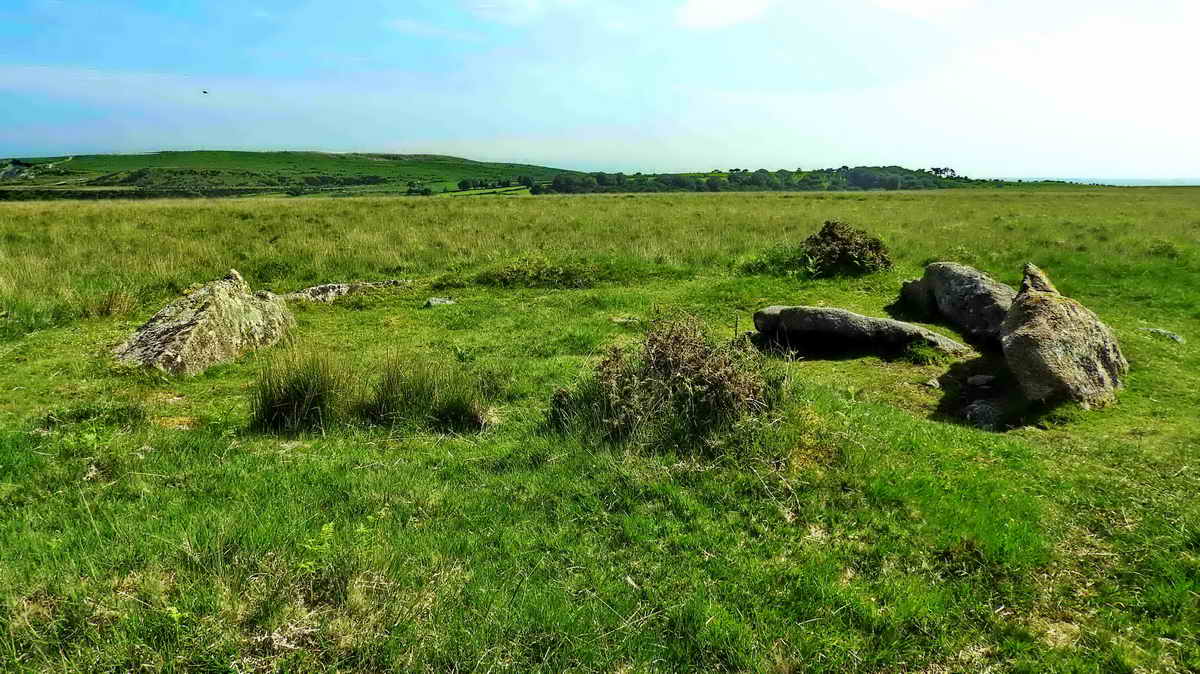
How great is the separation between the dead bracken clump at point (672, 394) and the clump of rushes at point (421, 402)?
1.05 metres

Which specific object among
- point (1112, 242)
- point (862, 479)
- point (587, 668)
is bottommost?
point (587, 668)

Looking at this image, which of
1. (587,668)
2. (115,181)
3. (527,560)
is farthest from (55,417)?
(115,181)

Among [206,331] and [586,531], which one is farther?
[206,331]

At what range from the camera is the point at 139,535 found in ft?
13.4

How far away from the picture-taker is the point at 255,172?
119 meters

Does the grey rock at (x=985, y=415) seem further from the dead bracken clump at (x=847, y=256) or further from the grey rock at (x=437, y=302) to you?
the grey rock at (x=437, y=302)

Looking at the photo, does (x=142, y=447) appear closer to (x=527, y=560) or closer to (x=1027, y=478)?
(x=527, y=560)

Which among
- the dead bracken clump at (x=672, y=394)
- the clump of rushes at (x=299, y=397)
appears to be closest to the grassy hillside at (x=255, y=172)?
the clump of rushes at (x=299, y=397)

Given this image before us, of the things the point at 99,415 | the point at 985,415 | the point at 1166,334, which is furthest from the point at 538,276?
the point at 1166,334

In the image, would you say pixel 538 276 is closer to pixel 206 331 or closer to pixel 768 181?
pixel 206 331

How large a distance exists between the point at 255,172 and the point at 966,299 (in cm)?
13528

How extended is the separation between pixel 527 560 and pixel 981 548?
3210 millimetres

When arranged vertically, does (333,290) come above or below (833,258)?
below

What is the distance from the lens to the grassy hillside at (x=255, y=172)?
302 feet
